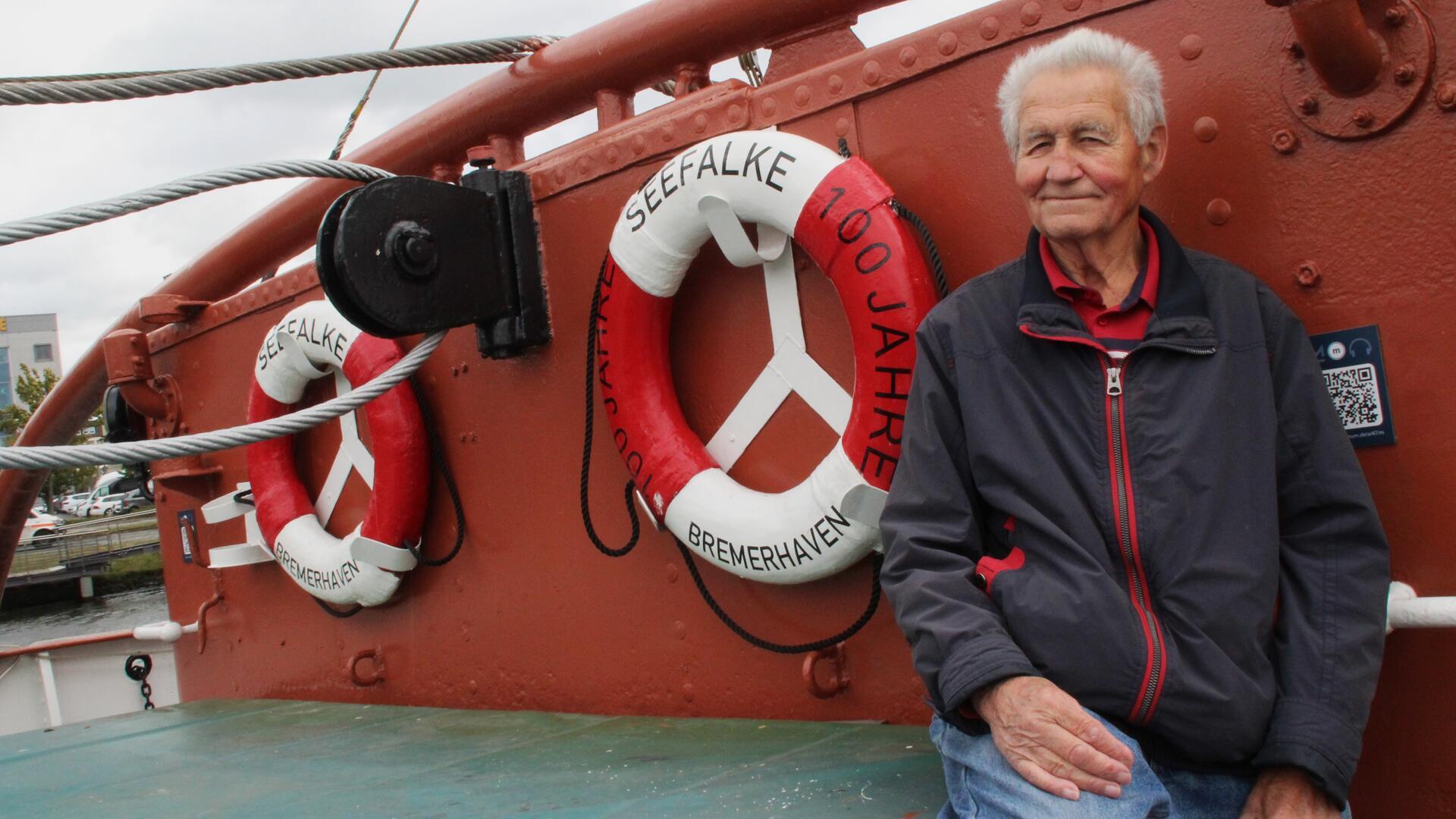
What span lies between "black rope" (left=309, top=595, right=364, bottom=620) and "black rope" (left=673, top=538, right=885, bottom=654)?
142 centimetres

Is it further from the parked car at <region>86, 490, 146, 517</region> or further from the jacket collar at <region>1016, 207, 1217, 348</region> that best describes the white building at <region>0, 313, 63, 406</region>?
the jacket collar at <region>1016, 207, 1217, 348</region>

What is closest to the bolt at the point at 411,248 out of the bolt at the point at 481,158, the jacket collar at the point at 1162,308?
the bolt at the point at 481,158

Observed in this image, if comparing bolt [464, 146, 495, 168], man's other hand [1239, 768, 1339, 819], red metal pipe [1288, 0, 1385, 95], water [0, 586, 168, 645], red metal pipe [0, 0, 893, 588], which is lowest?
water [0, 586, 168, 645]

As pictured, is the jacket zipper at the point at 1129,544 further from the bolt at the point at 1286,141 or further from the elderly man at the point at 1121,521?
the bolt at the point at 1286,141

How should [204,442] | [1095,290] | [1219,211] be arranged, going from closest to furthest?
1. [1095,290]
2. [1219,211]
3. [204,442]

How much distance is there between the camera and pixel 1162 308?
1.62 meters

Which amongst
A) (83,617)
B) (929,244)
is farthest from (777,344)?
(83,617)

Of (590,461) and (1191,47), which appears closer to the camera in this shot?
(1191,47)

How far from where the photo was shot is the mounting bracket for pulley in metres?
2.61

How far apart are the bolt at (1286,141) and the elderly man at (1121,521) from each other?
257 mm

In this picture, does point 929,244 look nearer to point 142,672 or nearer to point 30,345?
point 142,672

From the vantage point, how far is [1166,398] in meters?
1.58

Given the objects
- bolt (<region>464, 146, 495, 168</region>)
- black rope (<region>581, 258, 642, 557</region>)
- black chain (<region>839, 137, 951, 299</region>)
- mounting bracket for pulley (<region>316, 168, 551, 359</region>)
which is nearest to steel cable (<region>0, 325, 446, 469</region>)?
mounting bracket for pulley (<region>316, 168, 551, 359</region>)

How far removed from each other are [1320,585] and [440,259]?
2.02 m
